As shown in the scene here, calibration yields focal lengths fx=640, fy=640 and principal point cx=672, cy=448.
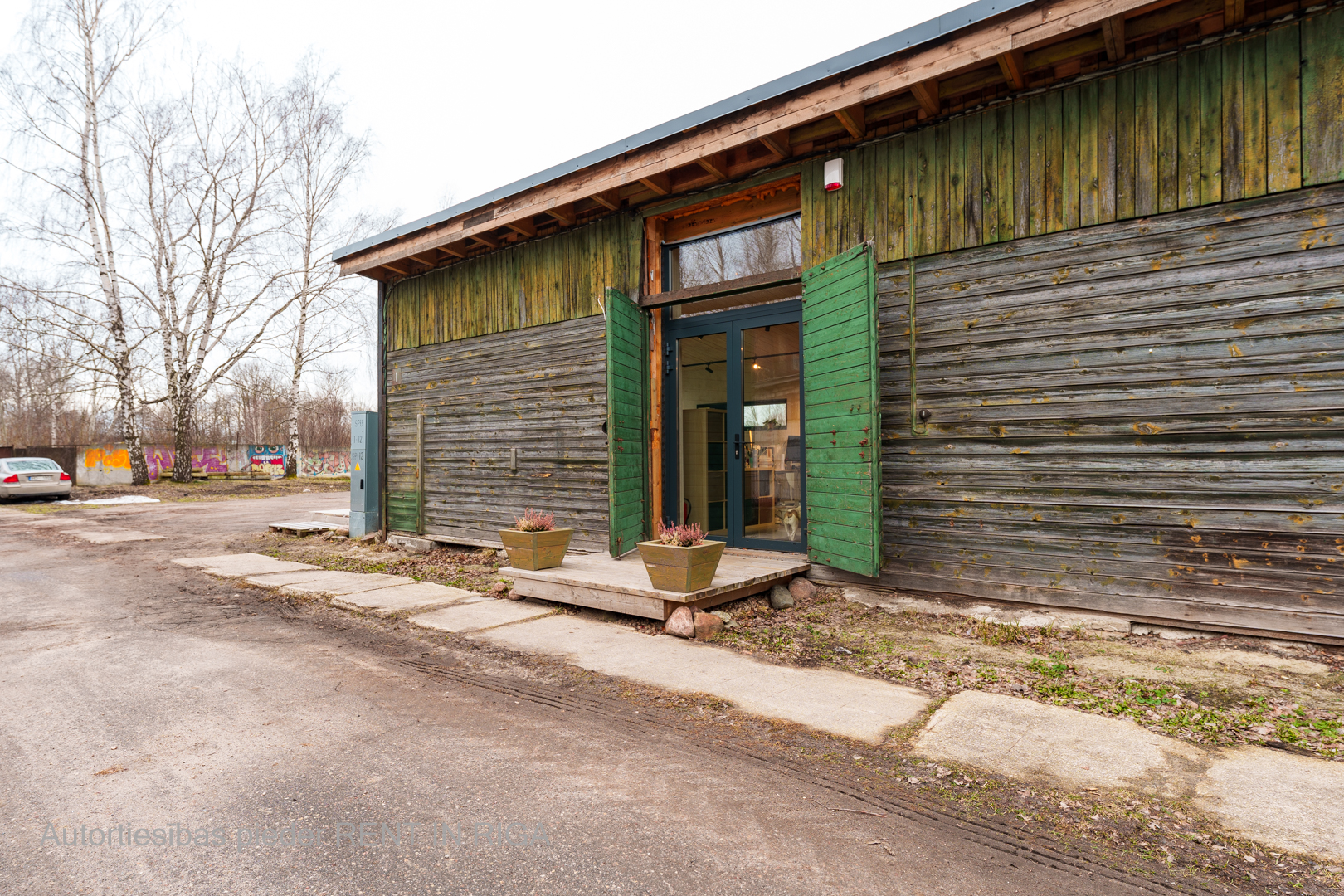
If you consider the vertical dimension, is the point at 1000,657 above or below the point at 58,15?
below

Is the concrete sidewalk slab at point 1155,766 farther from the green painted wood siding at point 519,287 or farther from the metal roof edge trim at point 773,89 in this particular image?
the green painted wood siding at point 519,287

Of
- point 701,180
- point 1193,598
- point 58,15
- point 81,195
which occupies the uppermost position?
point 58,15

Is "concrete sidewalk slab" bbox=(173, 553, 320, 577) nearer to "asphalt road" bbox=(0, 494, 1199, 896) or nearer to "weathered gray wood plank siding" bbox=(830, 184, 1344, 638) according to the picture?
"asphalt road" bbox=(0, 494, 1199, 896)

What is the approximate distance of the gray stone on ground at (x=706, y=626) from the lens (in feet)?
15.1

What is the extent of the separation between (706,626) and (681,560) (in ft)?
1.64

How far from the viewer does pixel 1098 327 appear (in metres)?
4.48

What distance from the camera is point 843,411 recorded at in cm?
514

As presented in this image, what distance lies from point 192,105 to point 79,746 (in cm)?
2318

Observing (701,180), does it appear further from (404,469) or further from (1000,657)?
(404,469)

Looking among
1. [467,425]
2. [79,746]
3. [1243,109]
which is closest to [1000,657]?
[1243,109]

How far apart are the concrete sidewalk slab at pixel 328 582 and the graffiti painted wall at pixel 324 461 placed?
31412 millimetres

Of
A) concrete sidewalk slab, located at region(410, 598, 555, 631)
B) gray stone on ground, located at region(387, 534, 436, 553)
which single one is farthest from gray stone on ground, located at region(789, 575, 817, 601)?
gray stone on ground, located at region(387, 534, 436, 553)

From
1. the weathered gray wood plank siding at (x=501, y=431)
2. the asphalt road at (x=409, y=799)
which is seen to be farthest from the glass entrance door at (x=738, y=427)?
the asphalt road at (x=409, y=799)

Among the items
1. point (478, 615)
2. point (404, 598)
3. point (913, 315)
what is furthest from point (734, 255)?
point (404, 598)
